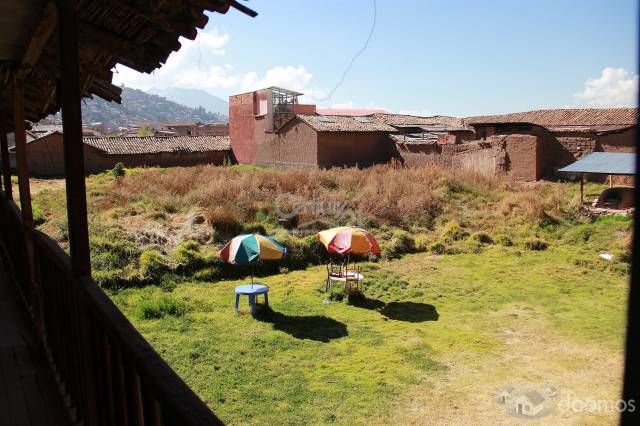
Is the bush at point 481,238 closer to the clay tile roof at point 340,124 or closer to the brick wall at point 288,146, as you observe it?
the brick wall at point 288,146

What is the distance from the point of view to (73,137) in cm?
281

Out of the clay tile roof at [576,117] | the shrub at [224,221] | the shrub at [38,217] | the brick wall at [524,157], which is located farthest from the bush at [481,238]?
the clay tile roof at [576,117]

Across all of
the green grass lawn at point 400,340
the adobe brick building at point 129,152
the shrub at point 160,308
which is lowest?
the green grass lawn at point 400,340

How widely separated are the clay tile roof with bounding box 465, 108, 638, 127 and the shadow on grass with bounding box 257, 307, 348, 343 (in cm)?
2431

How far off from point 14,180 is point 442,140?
22588mm

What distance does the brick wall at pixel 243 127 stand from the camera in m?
37.7

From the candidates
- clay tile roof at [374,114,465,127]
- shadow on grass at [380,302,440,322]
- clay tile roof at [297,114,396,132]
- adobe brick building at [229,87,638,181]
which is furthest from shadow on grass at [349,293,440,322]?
clay tile roof at [374,114,465,127]

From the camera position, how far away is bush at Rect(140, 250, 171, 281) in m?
13.3

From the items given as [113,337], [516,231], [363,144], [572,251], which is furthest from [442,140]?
[113,337]

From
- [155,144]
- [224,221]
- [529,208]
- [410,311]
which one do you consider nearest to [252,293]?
[410,311]

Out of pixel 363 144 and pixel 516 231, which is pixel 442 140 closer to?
pixel 363 144

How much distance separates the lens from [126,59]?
3842mm

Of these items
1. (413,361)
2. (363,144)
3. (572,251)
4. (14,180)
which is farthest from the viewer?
(363,144)

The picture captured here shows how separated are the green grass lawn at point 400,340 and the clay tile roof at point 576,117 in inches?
839
